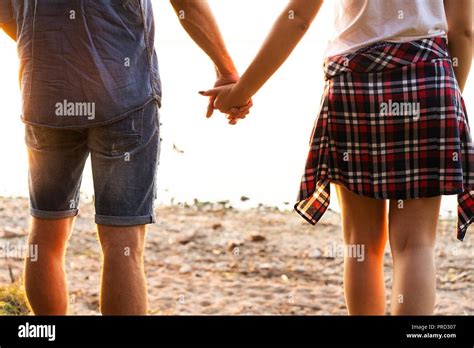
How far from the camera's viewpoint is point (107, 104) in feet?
5.73

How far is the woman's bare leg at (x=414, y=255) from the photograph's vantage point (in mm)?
1815

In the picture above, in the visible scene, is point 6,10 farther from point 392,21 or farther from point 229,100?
point 392,21

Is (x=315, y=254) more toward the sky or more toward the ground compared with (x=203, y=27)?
more toward the ground

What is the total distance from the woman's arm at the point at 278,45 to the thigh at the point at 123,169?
1.30 ft

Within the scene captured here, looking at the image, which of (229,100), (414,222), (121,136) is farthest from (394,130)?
(121,136)

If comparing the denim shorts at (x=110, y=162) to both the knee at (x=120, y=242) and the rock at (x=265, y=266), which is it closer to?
the knee at (x=120, y=242)

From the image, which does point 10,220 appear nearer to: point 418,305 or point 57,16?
Result: point 57,16

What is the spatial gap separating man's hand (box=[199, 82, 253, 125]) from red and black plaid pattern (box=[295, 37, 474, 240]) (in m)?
0.33

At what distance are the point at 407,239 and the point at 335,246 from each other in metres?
2.30

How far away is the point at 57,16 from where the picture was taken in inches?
68.6

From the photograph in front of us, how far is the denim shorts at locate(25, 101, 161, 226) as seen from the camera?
1759mm

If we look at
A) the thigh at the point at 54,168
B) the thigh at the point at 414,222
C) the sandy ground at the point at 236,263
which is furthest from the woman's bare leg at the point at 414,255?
the sandy ground at the point at 236,263

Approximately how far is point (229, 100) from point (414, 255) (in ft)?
2.45

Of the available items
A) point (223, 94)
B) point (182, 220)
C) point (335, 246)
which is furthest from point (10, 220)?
point (223, 94)
